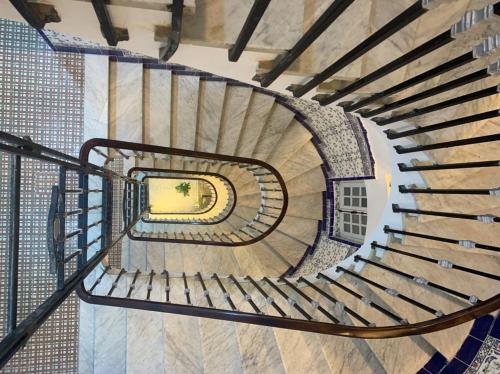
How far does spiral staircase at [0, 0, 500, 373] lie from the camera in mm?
1607

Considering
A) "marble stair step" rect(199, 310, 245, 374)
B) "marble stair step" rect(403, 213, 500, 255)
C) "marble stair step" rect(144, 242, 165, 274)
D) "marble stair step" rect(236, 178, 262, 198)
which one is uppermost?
"marble stair step" rect(236, 178, 262, 198)

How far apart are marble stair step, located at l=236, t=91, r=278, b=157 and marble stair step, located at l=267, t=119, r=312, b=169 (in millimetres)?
558

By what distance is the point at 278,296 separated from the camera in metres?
3.25

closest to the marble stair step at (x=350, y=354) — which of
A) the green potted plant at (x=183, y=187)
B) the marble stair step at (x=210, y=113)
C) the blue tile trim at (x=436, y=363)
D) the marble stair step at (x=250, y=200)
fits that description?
the blue tile trim at (x=436, y=363)

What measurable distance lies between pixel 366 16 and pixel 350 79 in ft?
0.90

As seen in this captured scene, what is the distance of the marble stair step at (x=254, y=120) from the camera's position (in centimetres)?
432

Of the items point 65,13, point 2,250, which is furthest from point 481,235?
point 2,250

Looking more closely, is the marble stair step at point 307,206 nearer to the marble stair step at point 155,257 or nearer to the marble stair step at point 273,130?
the marble stair step at point 273,130

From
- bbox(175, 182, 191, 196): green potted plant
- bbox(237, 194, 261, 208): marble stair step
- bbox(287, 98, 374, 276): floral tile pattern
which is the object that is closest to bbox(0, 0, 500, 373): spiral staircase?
bbox(287, 98, 374, 276): floral tile pattern

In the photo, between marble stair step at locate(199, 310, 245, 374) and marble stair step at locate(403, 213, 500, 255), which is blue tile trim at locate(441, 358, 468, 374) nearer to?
marble stair step at locate(403, 213, 500, 255)

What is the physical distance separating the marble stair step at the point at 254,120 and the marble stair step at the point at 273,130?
0.12 meters

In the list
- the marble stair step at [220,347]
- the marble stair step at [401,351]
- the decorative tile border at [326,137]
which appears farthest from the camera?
the decorative tile border at [326,137]

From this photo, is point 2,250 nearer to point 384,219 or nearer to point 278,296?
point 278,296

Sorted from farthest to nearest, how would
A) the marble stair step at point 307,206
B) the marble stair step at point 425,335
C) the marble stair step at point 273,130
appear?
the marble stair step at point 307,206
the marble stair step at point 273,130
the marble stair step at point 425,335
